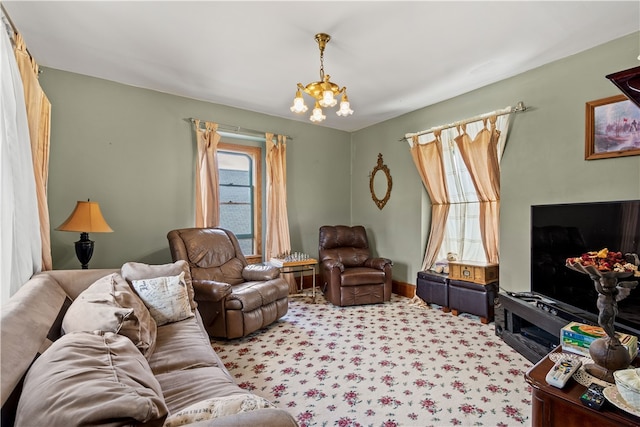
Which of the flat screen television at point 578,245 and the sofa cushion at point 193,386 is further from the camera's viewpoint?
the flat screen television at point 578,245

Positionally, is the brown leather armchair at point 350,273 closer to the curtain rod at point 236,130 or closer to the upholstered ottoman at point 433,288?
the upholstered ottoman at point 433,288

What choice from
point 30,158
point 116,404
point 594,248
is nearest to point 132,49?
point 30,158

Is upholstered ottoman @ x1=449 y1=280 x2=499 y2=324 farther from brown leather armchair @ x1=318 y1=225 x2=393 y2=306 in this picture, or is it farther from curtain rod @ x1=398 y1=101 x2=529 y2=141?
curtain rod @ x1=398 y1=101 x2=529 y2=141

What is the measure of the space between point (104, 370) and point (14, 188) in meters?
1.75

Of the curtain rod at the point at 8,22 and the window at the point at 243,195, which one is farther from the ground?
the curtain rod at the point at 8,22

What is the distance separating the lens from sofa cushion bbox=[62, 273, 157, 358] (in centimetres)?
141

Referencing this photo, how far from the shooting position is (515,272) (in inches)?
129

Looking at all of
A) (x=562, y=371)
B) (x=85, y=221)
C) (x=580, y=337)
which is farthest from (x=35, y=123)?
(x=580, y=337)

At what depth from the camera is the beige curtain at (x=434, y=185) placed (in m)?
4.12

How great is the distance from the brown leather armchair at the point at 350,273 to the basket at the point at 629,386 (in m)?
2.87

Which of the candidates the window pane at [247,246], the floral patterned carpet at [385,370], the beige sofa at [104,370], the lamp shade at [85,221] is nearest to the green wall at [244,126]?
the lamp shade at [85,221]

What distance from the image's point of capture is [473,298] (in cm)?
348

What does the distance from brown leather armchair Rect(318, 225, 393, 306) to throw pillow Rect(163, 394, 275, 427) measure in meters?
3.13

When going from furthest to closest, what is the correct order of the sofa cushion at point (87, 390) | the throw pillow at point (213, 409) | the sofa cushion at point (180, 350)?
the sofa cushion at point (180, 350)
the throw pillow at point (213, 409)
the sofa cushion at point (87, 390)
